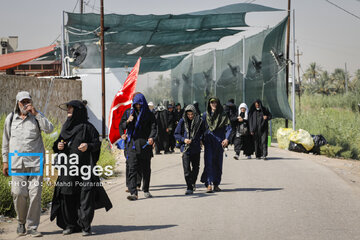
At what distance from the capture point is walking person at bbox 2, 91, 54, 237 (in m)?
6.26

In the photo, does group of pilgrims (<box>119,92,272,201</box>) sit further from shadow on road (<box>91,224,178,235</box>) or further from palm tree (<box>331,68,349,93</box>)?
palm tree (<box>331,68,349,93</box>)

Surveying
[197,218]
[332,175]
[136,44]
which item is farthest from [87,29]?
[197,218]

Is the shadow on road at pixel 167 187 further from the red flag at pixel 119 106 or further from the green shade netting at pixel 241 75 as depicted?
the green shade netting at pixel 241 75

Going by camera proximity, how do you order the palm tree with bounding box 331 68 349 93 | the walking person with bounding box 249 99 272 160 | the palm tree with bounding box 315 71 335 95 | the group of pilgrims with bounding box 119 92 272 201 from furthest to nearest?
the palm tree with bounding box 331 68 349 93, the palm tree with bounding box 315 71 335 95, the walking person with bounding box 249 99 272 160, the group of pilgrims with bounding box 119 92 272 201

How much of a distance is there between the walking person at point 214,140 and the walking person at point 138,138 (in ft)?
3.93

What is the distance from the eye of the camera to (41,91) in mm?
17297

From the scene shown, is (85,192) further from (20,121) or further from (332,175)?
(332,175)

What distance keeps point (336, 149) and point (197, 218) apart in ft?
40.0

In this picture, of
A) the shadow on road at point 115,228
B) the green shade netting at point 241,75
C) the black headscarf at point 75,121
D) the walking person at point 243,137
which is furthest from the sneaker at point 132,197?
the green shade netting at point 241,75

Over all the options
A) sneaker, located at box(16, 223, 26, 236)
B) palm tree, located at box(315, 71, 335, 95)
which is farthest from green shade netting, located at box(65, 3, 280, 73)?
palm tree, located at box(315, 71, 335, 95)

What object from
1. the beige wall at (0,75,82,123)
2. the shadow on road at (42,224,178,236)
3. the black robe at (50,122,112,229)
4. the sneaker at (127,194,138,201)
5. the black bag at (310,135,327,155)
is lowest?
the shadow on road at (42,224,178,236)

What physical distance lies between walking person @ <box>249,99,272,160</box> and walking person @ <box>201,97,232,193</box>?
226 inches

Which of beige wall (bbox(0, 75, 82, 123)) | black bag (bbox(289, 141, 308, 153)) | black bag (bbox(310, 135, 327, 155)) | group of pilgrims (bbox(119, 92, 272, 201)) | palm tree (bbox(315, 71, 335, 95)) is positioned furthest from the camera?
palm tree (bbox(315, 71, 335, 95))

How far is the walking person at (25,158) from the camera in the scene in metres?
6.26
